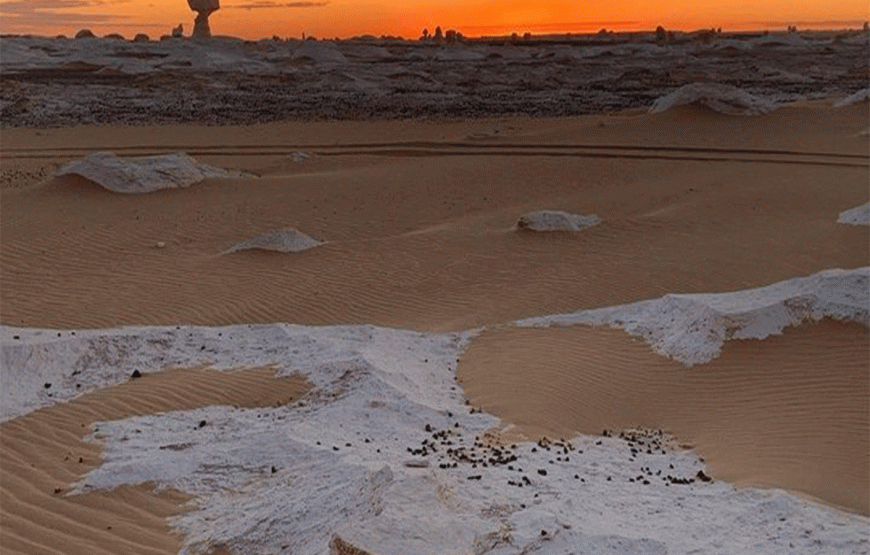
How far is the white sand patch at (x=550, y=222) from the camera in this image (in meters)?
14.9

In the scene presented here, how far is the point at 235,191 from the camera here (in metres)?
19.2

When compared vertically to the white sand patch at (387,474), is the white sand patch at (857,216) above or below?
above

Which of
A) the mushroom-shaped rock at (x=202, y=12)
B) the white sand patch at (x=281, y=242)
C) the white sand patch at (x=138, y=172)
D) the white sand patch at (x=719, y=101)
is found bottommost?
the white sand patch at (x=281, y=242)

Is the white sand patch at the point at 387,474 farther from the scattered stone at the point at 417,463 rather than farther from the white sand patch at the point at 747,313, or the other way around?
the white sand patch at the point at 747,313

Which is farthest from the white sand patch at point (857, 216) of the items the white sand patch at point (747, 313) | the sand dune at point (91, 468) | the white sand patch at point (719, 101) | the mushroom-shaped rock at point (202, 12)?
the mushroom-shaped rock at point (202, 12)

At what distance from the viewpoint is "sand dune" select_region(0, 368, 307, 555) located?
5.59m

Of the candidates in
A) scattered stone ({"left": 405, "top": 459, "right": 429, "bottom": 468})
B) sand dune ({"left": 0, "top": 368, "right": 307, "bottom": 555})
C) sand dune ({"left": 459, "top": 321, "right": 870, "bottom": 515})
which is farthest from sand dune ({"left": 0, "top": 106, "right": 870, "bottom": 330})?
scattered stone ({"left": 405, "top": 459, "right": 429, "bottom": 468})

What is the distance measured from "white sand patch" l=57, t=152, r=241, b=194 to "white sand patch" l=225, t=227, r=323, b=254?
551cm

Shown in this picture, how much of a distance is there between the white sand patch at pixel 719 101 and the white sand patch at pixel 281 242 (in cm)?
1722

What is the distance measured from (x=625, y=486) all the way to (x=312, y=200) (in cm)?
1301

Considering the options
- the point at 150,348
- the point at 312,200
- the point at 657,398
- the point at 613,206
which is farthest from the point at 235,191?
the point at 657,398

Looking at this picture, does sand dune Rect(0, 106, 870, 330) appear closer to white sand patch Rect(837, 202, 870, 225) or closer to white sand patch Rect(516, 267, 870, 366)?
white sand patch Rect(837, 202, 870, 225)

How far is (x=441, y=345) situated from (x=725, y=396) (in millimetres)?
2684

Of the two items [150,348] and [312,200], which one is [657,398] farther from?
[312,200]
